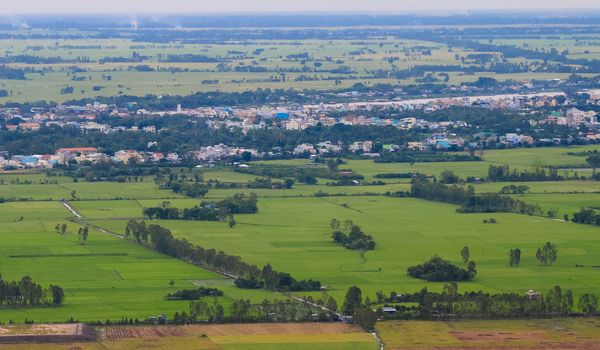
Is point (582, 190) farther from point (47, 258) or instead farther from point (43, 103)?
point (43, 103)

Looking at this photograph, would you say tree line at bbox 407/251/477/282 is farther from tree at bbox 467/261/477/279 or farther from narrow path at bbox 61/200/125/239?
narrow path at bbox 61/200/125/239

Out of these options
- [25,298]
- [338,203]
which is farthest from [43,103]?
[25,298]

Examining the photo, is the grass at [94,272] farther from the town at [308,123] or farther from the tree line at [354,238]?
the town at [308,123]

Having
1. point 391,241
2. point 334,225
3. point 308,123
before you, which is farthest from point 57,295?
point 308,123

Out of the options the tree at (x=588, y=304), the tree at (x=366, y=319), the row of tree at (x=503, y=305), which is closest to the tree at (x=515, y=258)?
the row of tree at (x=503, y=305)

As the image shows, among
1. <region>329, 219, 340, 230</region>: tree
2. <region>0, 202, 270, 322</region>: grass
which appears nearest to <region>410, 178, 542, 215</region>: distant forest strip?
<region>329, 219, 340, 230</region>: tree
